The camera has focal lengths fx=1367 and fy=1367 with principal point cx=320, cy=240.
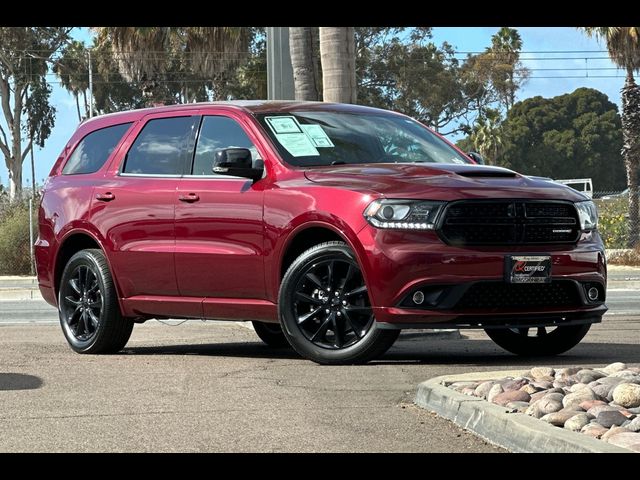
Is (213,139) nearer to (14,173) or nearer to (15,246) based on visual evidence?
(15,246)

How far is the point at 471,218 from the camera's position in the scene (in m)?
8.85

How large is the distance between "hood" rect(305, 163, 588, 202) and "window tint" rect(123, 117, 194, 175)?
140 cm

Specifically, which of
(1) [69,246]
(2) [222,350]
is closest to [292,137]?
(2) [222,350]

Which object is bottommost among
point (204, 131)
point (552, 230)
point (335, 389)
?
point (335, 389)

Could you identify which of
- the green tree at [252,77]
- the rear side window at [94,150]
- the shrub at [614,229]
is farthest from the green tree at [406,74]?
the rear side window at [94,150]

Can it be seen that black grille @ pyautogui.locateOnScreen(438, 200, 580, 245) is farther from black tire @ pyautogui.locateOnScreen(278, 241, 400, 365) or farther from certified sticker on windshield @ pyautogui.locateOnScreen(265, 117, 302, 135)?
certified sticker on windshield @ pyautogui.locateOnScreen(265, 117, 302, 135)

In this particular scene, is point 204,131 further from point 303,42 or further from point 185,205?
point 303,42

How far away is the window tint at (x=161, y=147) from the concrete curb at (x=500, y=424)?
351 cm

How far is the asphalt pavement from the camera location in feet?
21.1

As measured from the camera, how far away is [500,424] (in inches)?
247
